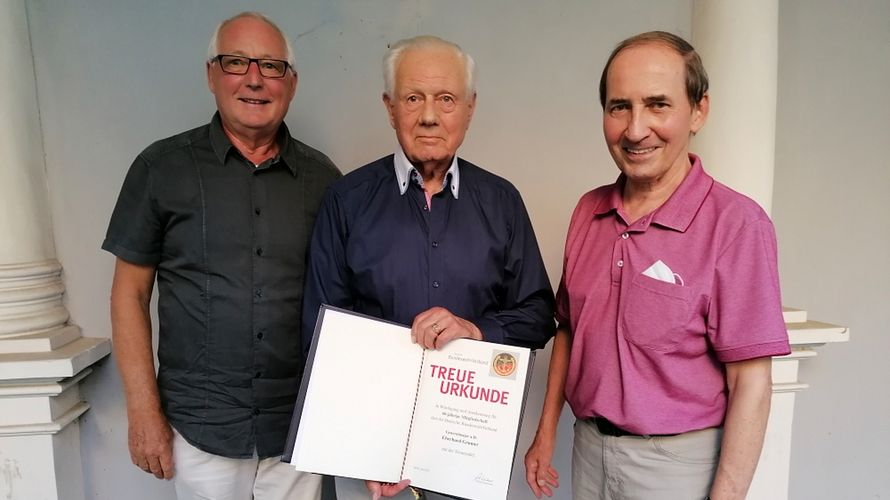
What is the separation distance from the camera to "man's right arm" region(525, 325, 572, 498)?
166cm

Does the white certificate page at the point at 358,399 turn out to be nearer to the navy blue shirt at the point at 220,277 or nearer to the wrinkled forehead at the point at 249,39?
the navy blue shirt at the point at 220,277

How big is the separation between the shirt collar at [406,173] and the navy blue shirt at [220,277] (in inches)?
16.9

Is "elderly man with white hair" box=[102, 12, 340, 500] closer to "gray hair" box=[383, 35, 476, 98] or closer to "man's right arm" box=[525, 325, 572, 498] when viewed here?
"gray hair" box=[383, 35, 476, 98]

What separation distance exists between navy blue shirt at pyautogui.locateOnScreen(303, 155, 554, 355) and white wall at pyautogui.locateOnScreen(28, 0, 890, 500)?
105 cm

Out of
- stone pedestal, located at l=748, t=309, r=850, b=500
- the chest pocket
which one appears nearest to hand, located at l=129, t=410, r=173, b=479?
the chest pocket

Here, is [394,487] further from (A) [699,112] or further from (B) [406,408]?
(A) [699,112]

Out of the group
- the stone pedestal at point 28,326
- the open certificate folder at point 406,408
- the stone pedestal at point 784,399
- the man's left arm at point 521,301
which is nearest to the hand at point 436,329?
the open certificate folder at point 406,408

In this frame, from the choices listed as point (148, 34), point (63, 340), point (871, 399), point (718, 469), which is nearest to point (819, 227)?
point (871, 399)

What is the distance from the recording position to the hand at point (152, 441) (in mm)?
1777

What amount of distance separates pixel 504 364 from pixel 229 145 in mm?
1237

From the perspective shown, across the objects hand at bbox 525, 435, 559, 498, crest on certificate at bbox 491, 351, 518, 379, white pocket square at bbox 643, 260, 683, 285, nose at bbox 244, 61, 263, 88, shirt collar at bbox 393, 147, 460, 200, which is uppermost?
nose at bbox 244, 61, 263, 88

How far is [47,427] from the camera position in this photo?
208cm

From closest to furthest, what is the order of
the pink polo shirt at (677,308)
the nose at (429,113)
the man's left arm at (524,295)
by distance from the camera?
1. the pink polo shirt at (677,308)
2. the nose at (429,113)
3. the man's left arm at (524,295)

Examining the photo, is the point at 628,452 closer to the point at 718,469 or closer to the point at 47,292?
the point at 718,469
